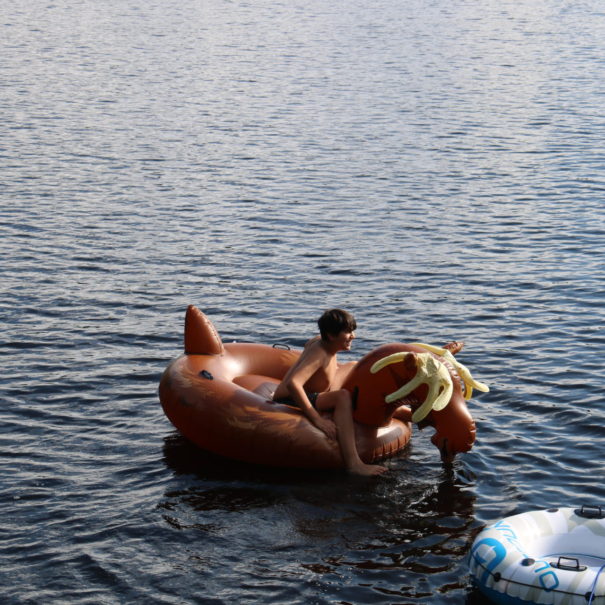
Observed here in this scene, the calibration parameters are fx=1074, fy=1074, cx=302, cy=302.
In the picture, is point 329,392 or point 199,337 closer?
point 329,392

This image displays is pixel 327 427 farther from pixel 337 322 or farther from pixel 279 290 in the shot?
pixel 279 290

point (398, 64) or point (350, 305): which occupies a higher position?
point (398, 64)

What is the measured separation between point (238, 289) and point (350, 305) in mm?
1535

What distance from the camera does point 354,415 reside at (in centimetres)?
906

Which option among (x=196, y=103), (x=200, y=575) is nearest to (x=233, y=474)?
(x=200, y=575)

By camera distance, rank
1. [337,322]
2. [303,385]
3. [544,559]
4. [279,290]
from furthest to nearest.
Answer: [279,290]
[303,385]
[337,322]
[544,559]

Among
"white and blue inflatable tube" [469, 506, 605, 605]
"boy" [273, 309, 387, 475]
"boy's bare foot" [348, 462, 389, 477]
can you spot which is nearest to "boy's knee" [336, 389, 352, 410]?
"boy" [273, 309, 387, 475]

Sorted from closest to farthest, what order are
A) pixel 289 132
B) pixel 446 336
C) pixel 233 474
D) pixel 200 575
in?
pixel 200 575, pixel 233 474, pixel 446 336, pixel 289 132

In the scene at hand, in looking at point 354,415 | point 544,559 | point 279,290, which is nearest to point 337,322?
point 354,415

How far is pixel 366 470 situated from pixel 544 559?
7.47 ft

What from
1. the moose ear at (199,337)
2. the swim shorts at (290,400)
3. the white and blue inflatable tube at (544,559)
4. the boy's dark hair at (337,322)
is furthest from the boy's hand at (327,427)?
the white and blue inflatable tube at (544,559)

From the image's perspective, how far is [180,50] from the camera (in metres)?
36.0

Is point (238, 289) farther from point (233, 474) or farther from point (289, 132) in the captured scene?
point (289, 132)

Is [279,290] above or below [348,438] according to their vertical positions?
above
